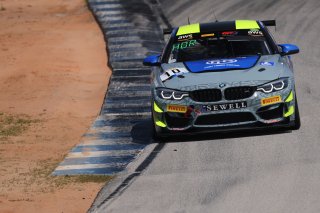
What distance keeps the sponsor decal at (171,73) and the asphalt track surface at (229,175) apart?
0.92 m

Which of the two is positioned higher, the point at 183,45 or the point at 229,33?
the point at 229,33

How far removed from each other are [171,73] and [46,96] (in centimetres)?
554

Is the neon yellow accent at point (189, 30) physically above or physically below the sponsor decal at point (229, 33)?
below

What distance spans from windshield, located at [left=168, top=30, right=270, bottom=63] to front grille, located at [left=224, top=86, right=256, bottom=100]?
1.23m

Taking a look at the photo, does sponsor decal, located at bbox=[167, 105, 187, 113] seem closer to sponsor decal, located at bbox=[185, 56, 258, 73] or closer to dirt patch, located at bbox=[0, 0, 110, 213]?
sponsor decal, located at bbox=[185, 56, 258, 73]

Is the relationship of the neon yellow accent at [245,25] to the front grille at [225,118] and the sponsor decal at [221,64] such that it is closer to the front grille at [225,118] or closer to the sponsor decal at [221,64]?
the sponsor decal at [221,64]

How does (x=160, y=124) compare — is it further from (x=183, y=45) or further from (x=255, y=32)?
(x=255, y=32)

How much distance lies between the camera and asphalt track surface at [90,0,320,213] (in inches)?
406

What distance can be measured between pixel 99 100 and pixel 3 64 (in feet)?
16.1

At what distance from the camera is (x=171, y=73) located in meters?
14.0

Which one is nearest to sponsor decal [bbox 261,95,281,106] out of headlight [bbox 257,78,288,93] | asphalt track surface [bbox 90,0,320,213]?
headlight [bbox 257,78,288,93]

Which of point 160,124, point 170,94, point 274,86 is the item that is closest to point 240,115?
point 274,86

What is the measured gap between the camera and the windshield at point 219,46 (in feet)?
47.8


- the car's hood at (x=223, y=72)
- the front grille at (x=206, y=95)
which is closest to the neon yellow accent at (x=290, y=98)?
Answer: the car's hood at (x=223, y=72)
